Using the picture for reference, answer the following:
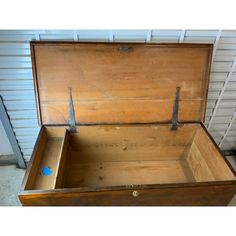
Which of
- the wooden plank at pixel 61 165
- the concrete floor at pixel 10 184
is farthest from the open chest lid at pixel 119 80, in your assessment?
the concrete floor at pixel 10 184

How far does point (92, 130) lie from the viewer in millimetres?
1153

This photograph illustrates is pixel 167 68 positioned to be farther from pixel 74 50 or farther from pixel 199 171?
pixel 199 171

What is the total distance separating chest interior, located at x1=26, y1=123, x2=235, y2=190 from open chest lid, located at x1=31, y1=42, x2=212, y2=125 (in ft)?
0.25

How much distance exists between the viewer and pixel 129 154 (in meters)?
1.30

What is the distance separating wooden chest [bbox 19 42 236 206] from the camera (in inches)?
39.8

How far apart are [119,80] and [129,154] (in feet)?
1.62

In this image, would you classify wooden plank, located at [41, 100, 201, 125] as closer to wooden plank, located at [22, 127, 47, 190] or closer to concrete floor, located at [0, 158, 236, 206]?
wooden plank, located at [22, 127, 47, 190]

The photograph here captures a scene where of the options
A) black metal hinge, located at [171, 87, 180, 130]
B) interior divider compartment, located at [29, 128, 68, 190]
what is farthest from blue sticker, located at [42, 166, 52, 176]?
black metal hinge, located at [171, 87, 180, 130]

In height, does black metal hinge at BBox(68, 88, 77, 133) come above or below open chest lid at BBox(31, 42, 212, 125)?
below

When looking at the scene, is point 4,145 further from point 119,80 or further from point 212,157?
point 212,157

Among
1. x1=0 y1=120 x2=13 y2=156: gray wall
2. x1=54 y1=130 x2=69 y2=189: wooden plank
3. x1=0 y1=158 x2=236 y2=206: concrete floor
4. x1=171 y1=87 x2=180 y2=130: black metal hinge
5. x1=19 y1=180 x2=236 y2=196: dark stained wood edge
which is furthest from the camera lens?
x1=0 y1=120 x2=13 y2=156: gray wall

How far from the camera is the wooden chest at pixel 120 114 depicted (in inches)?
39.8

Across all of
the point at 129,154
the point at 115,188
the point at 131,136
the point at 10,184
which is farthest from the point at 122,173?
the point at 10,184

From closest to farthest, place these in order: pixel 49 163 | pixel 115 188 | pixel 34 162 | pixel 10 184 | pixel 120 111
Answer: pixel 115 188, pixel 34 162, pixel 49 163, pixel 120 111, pixel 10 184
